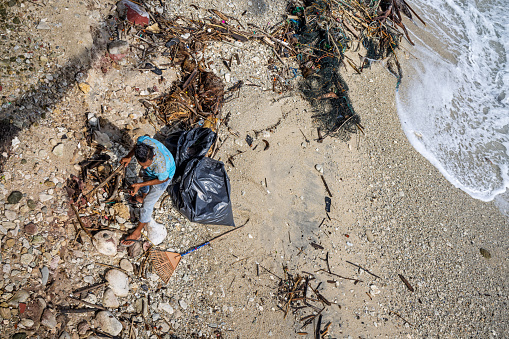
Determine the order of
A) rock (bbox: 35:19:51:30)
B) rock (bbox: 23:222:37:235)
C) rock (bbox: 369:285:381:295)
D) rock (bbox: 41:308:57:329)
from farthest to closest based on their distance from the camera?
rock (bbox: 369:285:381:295)
rock (bbox: 35:19:51:30)
rock (bbox: 23:222:37:235)
rock (bbox: 41:308:57:329)

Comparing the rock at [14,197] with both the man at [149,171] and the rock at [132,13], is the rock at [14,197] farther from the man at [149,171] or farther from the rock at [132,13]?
the rock at [132,13]

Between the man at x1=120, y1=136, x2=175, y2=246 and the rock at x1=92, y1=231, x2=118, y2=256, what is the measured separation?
13 cm

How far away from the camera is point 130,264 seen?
11.8 feet

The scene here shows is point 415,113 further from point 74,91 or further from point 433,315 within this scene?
point 74,91

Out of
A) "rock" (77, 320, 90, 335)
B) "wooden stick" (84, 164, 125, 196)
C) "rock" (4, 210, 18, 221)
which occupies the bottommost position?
"rock" (77, 320, 90, 335)

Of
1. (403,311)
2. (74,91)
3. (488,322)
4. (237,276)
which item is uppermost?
(74,91)

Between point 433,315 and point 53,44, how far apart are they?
21.9 feet

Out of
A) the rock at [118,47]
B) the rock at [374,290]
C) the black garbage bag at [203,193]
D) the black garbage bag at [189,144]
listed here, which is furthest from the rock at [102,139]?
the rock at [374,290]

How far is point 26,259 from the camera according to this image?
3.04m

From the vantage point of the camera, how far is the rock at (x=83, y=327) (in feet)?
10.1

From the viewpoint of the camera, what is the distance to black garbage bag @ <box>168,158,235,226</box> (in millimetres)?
3748

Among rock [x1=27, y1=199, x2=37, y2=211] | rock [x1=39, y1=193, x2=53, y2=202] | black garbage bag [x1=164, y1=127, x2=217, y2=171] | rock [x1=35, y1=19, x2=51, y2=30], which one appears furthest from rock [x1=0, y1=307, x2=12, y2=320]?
rock [x1=35, y1=19, x2=51, y2=30]

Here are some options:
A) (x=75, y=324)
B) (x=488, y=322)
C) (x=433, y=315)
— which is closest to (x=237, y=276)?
(x=75, y=324)

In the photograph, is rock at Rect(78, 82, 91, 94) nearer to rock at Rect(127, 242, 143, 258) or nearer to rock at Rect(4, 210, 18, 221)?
rock at Rect(4, 210, 18, 221)
